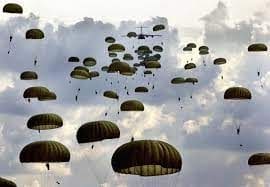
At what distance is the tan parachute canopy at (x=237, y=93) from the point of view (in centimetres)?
9937

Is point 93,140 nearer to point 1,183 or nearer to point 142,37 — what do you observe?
point 1,183

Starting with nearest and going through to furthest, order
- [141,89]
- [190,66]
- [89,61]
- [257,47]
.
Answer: [257,47], [89,61], [141,89], [190,66]

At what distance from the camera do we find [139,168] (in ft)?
217

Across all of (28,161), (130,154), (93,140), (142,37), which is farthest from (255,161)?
(142,37)

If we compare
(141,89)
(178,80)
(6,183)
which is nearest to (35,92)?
(6,183)

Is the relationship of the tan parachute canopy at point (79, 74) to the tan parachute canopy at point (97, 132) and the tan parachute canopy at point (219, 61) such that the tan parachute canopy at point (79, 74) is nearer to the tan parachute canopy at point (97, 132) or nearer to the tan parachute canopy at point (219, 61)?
the tan parachute canopy at point (219, 61)

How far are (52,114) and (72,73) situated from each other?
17.2m

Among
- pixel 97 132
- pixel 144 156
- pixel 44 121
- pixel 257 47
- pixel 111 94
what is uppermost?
pixel 257 47

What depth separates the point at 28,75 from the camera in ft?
364

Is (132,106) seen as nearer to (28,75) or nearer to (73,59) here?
(28,75)

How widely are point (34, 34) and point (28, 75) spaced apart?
9075 millimetres

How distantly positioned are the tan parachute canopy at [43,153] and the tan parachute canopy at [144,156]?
20163 mm

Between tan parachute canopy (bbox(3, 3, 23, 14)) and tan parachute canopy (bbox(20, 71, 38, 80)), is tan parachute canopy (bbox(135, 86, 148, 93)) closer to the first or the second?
tan parachute canopy (bbox(20, 71, 38, 80))

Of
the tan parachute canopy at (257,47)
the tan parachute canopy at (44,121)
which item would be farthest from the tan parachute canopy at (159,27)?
the tan parachute canopy at (44,121)
